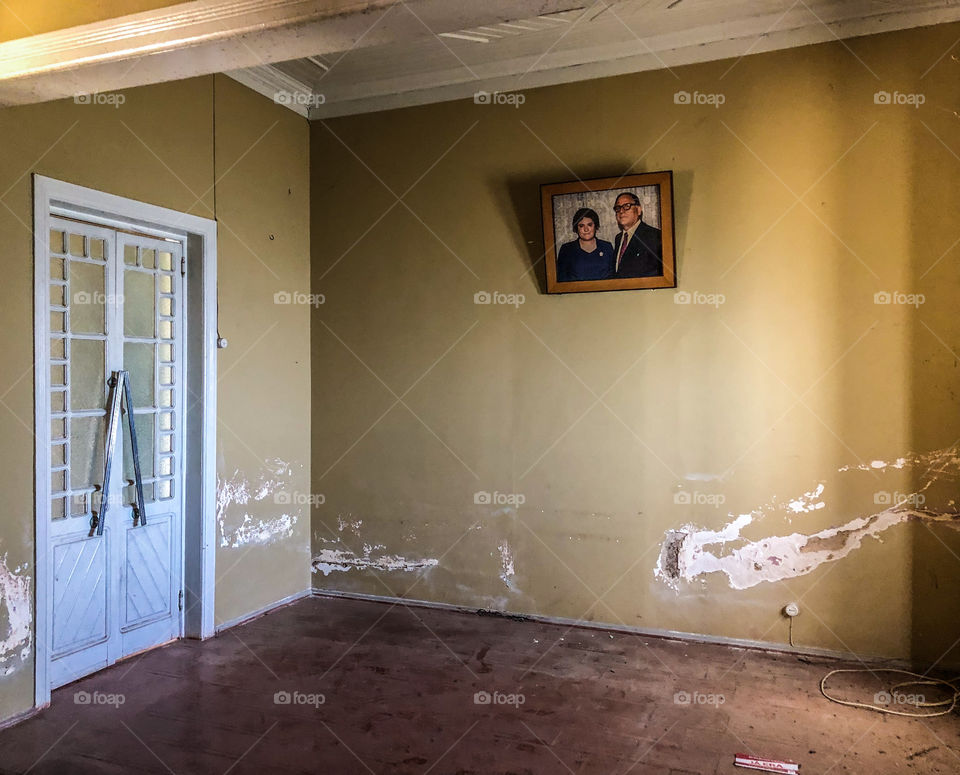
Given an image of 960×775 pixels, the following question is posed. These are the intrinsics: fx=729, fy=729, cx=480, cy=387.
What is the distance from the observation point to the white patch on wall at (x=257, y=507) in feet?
13.7

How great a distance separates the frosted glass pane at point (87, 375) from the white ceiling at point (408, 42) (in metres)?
1.21

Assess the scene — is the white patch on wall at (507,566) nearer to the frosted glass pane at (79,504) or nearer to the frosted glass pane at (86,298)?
the frosted glass pane at (79,504)

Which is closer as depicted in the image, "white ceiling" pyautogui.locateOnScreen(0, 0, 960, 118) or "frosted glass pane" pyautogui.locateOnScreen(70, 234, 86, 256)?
"white ceiling" pyautogui.locateOnScreen(0, 0, 960, 118)

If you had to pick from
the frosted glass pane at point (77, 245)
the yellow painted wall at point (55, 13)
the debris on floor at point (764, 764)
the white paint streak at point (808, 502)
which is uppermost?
the yellow painted wall at point (55, 13)

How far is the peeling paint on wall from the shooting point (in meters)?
3.61

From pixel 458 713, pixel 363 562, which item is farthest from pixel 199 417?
pixel 458 713

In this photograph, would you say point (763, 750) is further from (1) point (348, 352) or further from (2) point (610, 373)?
(1) point (348, 352)

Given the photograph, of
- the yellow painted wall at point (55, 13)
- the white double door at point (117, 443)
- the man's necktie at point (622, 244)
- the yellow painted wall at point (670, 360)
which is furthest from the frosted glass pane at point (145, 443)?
the man's necktie at point (622, 244)

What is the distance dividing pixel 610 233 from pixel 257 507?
263 centimetres

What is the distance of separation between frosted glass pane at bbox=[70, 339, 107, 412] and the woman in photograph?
245 centimetres

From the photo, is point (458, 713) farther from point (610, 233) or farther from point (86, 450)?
point (610, 233)

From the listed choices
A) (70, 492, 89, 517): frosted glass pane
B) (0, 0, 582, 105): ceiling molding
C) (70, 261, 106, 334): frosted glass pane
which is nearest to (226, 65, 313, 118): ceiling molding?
(70, 261, 106, 334): frosted glass pane

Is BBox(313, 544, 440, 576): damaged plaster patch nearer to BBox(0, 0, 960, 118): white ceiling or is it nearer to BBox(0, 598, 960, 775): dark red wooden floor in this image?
BBox(0, 598, 960, 775): dark red wooden floor

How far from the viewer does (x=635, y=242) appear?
396 cm
